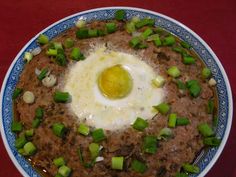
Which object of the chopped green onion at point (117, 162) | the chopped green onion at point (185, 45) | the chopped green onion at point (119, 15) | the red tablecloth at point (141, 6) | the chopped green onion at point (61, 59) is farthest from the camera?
the red tablecloth at point (141, 6)

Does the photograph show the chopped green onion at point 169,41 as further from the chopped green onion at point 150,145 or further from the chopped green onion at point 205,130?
the chopped green onion at point 150,145

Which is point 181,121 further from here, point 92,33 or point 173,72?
point 92,33

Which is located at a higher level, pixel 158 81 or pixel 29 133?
pixel 158 81

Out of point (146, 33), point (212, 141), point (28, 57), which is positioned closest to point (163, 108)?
point (212, 141)

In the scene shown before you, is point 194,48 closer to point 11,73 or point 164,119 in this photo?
point 164,119

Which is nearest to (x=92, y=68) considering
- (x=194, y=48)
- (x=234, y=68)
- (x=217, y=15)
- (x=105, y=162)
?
(x=105, y=162)

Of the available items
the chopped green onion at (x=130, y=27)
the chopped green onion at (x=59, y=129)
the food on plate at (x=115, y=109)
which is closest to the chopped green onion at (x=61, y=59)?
the food on plate at (x=115, y=109)

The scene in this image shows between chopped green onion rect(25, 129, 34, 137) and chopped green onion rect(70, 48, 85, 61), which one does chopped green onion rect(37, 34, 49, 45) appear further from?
chopped green onion rect(25, 129, 34, 137)
